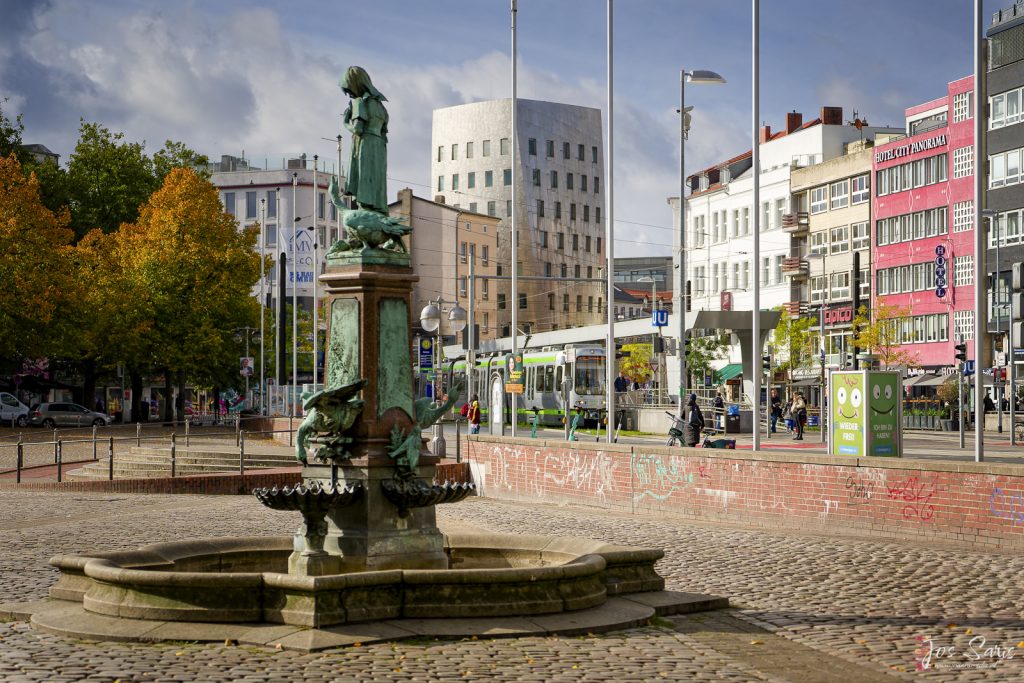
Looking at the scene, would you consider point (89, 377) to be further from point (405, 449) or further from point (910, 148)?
point (405, 449)

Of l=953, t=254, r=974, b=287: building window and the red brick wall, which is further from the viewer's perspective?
l=953, t=254, r=974, b=287: building window

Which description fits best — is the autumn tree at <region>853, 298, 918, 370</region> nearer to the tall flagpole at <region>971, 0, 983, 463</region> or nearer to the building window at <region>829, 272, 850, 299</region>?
the building window at <region>829, 272, 850, 299</region>

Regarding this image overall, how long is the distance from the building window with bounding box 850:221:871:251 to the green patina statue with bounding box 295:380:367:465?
227 feet

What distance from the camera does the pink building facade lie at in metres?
70.2

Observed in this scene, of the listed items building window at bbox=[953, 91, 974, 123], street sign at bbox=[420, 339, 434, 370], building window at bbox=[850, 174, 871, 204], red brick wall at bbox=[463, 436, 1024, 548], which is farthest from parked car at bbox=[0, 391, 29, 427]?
building window at bbox=[953, 91, 974, 123]

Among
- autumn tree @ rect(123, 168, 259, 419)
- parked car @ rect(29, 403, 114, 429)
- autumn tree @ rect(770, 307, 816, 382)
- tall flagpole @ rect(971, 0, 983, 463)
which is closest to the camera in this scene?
tall flagpole @ rect(971, 0, 983, 463)

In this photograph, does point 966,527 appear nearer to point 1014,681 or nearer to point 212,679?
point 1014,681

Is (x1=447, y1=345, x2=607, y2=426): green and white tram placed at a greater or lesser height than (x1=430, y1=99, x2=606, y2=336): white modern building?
lesser

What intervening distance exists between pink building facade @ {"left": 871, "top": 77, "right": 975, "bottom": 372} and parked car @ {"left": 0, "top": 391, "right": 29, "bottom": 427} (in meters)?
43.7

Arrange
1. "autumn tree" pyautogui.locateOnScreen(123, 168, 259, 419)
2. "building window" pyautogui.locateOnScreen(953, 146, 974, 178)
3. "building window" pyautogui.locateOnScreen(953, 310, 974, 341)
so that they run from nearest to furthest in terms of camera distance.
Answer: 1. "autumn tree" pyautogui.locateOnScreen(123, 168, 259, 419)
2. "building window" pyautogui.locateOnScreen(953, 146, 974, 178)
3. "building window" pyautogui.locateOnScreen(953, 310, 974, 341)

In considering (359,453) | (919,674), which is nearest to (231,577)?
(359,453)

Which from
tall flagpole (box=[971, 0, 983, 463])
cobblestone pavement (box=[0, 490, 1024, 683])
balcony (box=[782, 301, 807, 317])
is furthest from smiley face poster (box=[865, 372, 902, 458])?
balcony (box=[782, 301, 807, 317])

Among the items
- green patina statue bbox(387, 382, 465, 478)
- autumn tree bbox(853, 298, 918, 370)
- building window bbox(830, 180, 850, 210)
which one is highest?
building window bbox(830, 180, 850, 210)

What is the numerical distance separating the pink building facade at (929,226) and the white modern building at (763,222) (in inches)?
335
